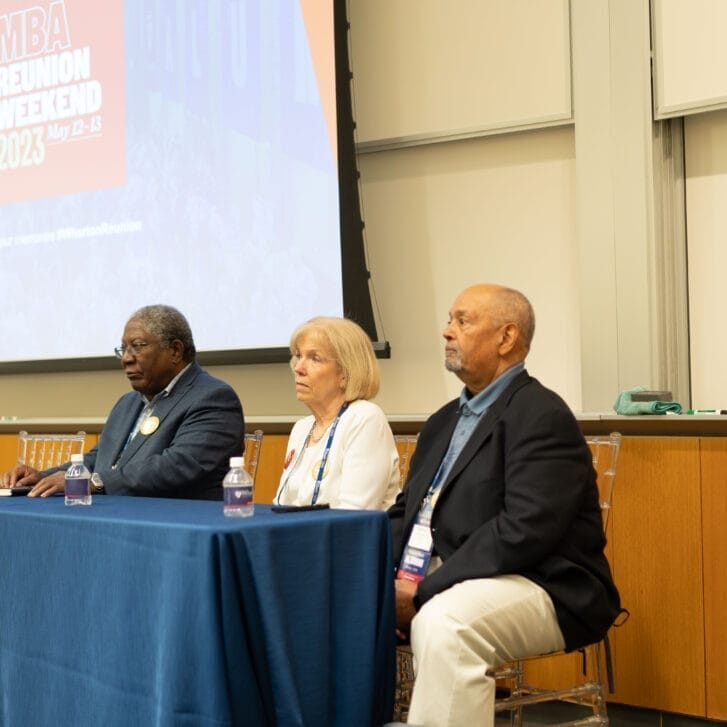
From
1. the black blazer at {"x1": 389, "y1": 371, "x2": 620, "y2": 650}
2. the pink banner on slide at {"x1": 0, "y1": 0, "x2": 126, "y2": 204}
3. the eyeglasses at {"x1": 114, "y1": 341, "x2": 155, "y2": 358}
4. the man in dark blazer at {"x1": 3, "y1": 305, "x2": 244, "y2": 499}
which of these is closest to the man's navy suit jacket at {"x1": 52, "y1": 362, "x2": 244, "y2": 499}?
the man in dark blazer at {"x1": 3, "y1": 305, "x2": 244, "y2": 499}

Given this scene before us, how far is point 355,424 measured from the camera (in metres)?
3.29

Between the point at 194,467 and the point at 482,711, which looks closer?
the point at 482,711

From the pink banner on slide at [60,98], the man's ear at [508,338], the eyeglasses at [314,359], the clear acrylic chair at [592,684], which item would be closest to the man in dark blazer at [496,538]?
the man's ear at [508,338]

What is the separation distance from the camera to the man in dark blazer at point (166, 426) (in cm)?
351

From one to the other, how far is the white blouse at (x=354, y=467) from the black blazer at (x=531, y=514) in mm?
294

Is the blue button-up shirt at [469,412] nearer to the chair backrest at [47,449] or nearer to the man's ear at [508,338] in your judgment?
the man's ear at [508,338]

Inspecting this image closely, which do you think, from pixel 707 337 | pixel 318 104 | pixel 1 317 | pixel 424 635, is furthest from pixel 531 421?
pixel 1 317

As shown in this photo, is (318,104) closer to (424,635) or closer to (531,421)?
(531,421)

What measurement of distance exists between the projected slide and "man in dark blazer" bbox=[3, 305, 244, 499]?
56.1 inches

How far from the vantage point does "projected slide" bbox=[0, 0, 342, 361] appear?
5219 mm

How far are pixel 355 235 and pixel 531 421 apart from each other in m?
2.42

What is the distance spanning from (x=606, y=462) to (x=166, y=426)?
138 cm

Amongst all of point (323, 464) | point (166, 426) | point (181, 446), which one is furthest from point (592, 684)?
point (166, 426)

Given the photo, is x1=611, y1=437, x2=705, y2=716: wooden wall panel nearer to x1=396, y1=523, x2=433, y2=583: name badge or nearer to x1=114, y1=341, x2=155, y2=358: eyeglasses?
x1=396, y1=523, x2=433, y2=583: name badge
